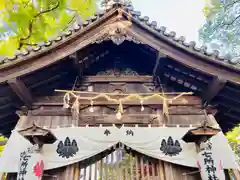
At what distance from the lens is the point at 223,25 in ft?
74.7

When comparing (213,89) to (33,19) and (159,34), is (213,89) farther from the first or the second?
(33,19)

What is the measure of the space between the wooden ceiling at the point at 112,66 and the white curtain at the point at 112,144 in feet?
4.39

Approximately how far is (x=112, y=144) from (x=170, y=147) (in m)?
1.62

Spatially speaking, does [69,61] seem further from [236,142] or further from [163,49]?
[236,142]

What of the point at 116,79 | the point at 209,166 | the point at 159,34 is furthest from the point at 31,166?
the point at 159,34

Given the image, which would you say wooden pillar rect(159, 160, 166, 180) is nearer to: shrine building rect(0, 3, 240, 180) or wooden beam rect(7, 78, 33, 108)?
shrine building rect(0, 3, 240, 180)

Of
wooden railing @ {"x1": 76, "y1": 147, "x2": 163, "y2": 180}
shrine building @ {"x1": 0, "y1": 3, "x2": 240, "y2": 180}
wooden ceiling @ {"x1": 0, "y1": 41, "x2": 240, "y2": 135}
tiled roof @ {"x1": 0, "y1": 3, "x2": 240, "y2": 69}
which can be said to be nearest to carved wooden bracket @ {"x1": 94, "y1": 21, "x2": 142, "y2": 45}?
shrine building @ {"x1": 0, "y1": 3, "x2": 240, "y2": 180}

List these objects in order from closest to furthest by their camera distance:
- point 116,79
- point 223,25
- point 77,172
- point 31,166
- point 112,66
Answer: point 31,166
point 77,172
point 116,79
point 112,66
point 223,25

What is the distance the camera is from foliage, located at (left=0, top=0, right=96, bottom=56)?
39.0ft

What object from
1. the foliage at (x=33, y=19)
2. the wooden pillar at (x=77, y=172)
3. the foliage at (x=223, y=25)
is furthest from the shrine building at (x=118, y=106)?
the foliage at (x=223, y=25)

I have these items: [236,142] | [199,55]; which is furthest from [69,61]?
[236,142]

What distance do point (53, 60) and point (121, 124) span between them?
285 centimetres

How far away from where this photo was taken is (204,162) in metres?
5.70

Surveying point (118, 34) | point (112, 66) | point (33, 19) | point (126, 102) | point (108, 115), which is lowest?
point (108, 115)
